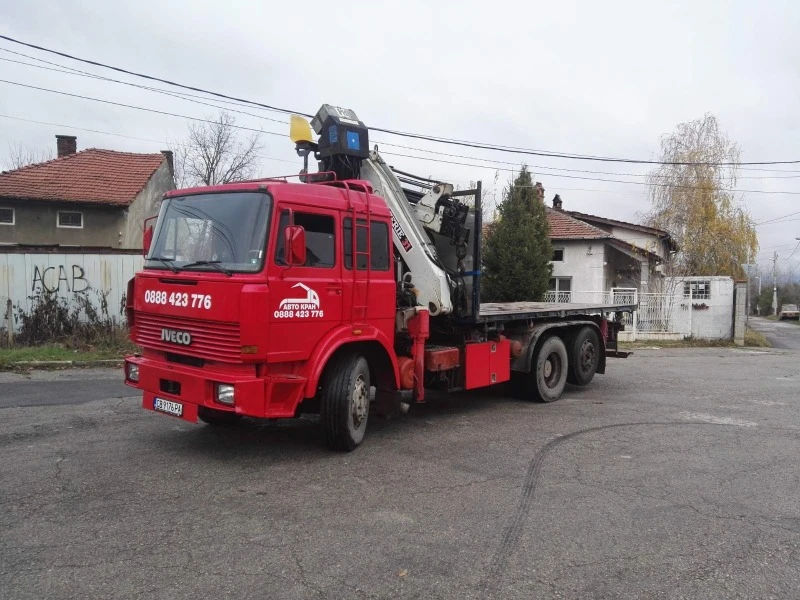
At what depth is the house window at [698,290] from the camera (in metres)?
21.2

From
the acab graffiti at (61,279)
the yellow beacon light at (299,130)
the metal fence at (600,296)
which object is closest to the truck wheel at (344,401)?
the yellow beacon light at (299,130)

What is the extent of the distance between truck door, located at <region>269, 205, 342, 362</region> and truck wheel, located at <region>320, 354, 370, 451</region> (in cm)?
45

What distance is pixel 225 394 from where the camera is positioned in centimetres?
529

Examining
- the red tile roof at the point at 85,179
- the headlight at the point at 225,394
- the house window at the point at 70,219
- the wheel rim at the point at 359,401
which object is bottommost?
the wheel rim at the point at 359,401

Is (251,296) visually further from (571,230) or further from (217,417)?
(571,230)

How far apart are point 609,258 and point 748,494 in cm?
2163

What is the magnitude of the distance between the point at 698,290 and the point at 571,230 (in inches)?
237

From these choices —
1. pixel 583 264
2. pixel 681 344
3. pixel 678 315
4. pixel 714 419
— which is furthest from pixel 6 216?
pixel 678 315

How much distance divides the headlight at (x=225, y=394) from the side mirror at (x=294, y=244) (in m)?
1.18

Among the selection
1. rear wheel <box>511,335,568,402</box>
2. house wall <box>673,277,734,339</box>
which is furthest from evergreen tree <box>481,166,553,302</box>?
rear wheel <box>511,335,568,402</box>

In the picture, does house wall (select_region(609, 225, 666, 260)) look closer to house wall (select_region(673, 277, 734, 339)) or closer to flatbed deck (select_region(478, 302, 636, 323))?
house wall (select_region(673, 277, 734, 339))

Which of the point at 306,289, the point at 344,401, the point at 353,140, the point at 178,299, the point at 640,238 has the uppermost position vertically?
the point at 640,238

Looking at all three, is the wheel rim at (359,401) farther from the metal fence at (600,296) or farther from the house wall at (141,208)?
the house wall at (141,208)

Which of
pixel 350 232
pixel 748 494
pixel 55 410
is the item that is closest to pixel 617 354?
pixel 748 494
